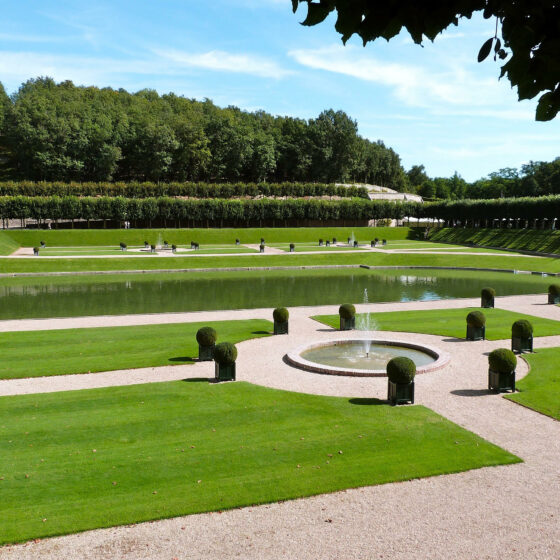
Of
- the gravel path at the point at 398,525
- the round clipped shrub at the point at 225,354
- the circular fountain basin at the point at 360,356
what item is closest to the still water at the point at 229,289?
the circular fountain basin at the point at 360,356

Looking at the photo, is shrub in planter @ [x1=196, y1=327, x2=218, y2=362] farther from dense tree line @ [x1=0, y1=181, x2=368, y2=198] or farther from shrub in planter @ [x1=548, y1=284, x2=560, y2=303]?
dense tree line @ [x1=0, y1=181, x2=368, y2=198]

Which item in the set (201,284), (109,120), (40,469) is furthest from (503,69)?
(109,120)

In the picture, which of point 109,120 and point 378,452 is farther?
point 109,120

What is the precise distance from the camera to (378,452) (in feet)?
36.6

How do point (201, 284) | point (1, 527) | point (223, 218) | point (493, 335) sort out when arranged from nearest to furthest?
point (1, 527) → point (493, 335) → point (201, 284) → point (223, 218)

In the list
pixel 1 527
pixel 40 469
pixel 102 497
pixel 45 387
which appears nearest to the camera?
pixel 1 527

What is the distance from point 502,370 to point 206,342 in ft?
30.3

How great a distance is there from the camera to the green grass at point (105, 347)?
57.3ft

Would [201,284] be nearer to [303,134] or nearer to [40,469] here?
[40,469]

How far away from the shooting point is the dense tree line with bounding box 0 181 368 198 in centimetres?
9200

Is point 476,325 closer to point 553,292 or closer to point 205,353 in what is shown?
point 205,353

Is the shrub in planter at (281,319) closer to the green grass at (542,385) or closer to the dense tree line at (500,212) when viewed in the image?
the green grass at (542,385)

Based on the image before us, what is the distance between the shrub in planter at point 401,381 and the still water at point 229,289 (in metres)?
17.3

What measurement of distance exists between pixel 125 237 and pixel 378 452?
65.5m
